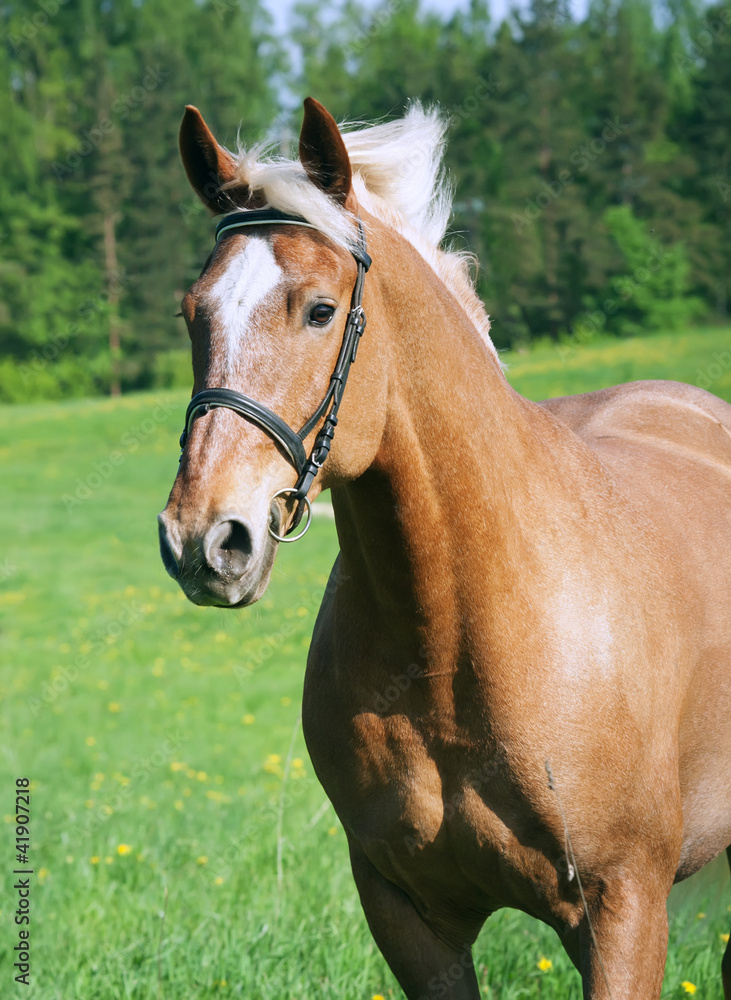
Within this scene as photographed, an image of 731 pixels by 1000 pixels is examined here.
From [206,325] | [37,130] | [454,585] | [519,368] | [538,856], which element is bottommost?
[519,368]

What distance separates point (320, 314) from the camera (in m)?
2.04

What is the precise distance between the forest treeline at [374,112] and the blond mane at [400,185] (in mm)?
27689

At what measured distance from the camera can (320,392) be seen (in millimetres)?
2049

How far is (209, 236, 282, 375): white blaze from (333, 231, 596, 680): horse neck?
30 cm

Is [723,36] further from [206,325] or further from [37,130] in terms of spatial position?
[206,325]

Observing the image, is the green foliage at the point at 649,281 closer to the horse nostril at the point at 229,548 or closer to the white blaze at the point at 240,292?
the white blaze at the point at 240,292

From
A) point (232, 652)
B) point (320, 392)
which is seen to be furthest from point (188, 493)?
point (232, 652)

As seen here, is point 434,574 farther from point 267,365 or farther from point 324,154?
point 324,154

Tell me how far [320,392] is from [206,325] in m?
0.26

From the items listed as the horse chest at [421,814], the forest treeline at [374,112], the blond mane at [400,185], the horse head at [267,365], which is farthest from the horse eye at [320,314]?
the forest treeline at [374,112]

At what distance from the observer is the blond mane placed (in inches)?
83.0

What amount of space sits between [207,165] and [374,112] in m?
29.3

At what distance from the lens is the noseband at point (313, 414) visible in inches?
75.7

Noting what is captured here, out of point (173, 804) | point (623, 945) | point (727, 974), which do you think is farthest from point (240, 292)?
point (173, 804)
